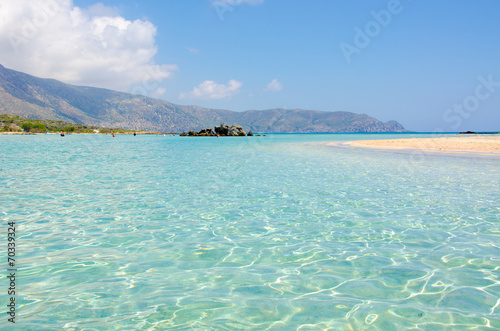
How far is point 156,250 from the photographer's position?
7035 millimetres

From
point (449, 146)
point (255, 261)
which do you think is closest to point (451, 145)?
point (449, 146)

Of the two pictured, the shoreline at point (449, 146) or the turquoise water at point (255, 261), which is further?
the shoreline at point (449, 146)

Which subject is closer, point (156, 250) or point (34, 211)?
point (156, 250)

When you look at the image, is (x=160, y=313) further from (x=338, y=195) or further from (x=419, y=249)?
(x=338, y=195)

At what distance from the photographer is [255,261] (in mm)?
6504

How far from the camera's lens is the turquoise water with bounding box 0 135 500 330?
14.7 feet

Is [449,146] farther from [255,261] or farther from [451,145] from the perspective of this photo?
[255,261]

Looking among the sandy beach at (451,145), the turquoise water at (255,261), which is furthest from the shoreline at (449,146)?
the turquoise water at (255,261)

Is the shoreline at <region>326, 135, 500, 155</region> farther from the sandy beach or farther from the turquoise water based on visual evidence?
the turquoise water

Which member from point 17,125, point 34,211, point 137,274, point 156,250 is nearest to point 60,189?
point 34,211

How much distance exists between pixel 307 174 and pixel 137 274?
1537cm

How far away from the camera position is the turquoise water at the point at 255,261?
14.7 feet

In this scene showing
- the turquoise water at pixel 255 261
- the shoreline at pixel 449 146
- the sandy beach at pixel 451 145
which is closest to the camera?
the turquoise water at pixel 255 261

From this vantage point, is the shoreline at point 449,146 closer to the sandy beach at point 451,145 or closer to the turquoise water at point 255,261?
the sandy beach at point 451,145
